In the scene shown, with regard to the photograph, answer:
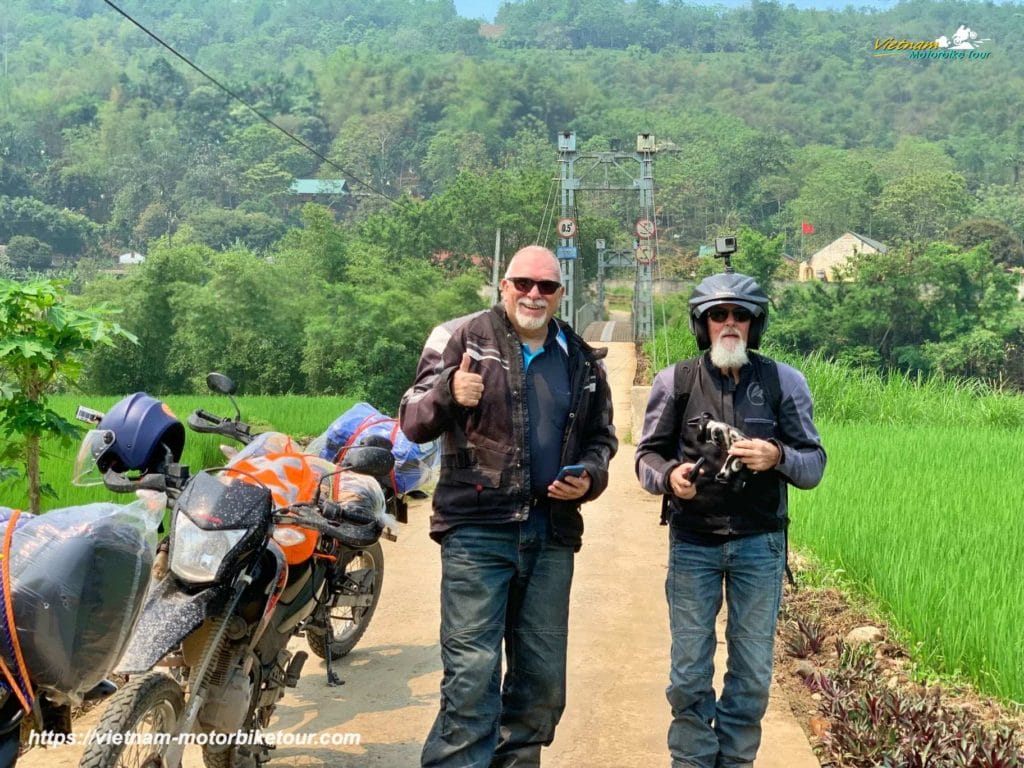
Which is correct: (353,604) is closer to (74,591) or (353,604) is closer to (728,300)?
(728,300)

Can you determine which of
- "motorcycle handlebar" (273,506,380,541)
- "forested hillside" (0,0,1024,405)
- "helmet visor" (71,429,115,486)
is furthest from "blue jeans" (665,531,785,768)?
"forested hillside" (0,0,1024,405)

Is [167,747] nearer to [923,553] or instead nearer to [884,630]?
[884,630]

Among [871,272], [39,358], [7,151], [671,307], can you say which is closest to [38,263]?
[7,151]

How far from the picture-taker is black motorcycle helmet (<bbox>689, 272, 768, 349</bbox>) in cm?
401

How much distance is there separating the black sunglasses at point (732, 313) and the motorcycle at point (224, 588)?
3.74ft

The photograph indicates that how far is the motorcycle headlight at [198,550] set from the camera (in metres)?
3.61

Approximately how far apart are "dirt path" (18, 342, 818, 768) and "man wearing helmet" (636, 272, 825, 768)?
69 cm

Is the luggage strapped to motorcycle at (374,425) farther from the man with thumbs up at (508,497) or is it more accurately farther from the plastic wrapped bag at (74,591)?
the plastic wrapped bag at (74,591)

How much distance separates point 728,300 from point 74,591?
213 cm

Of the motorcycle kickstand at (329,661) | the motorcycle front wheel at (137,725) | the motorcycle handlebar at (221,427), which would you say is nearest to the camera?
the motorcycle front wheel at (137,725)

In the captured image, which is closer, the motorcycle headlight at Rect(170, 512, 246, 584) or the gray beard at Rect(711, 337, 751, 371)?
the motorcycle headlight at Rect(170, 512, 246, 584)

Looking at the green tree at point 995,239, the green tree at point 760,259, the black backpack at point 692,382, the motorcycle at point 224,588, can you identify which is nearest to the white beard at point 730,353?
the black backpack at point 692,382

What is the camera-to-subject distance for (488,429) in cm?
391

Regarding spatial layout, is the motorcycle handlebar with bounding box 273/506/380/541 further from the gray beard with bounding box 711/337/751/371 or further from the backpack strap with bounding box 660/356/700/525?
the gray beard with bounding box 711/337/751/371
